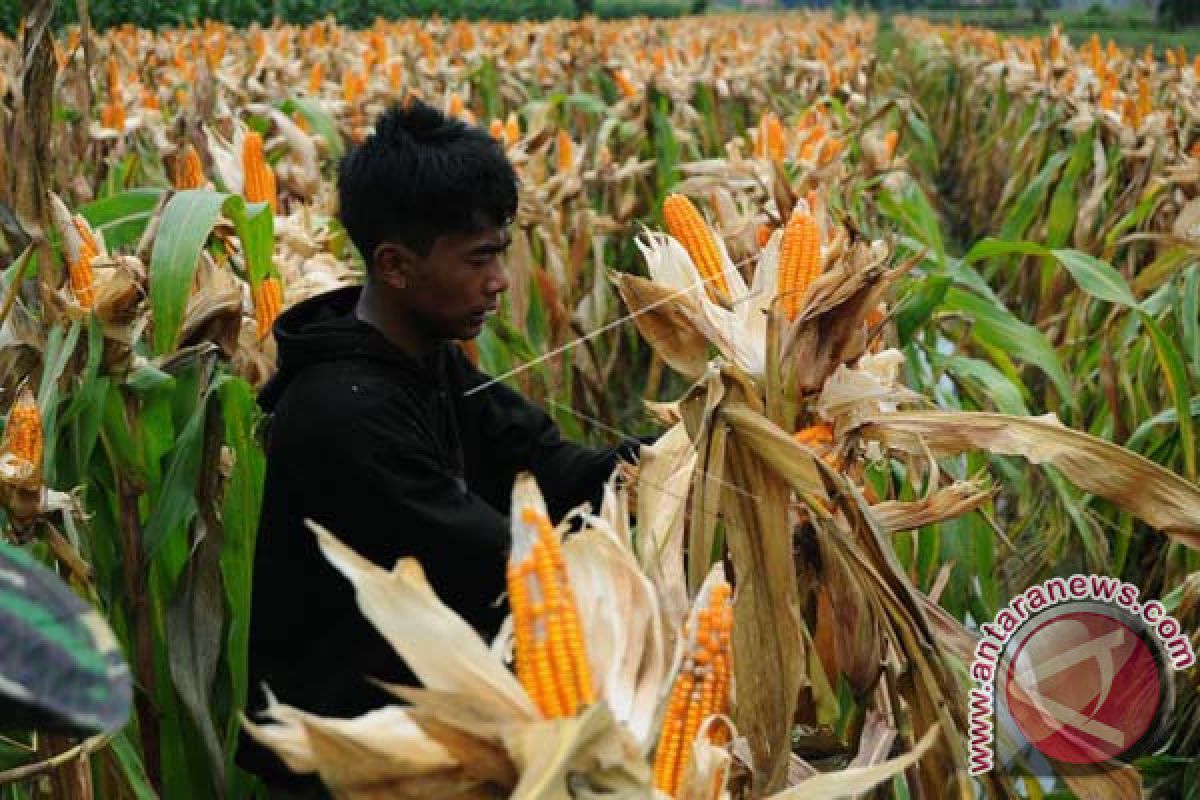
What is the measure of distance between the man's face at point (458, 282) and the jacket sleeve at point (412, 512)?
0.18m

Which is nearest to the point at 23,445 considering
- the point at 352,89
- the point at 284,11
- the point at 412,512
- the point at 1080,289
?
the point at 412,512

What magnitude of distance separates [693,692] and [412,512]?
723 millimetres

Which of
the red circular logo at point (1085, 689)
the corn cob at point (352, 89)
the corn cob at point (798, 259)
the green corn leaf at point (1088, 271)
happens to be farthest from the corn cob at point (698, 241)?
the corn cob at point (352, 89)

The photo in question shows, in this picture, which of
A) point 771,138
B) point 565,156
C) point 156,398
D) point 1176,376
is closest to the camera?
point 156,398

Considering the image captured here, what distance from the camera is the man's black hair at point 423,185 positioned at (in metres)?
1.91

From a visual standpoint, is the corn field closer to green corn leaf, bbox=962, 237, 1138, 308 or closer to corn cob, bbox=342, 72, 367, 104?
green corn leaf, bbox=962, 237, 1138, 308

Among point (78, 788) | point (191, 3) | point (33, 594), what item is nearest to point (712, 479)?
point (78, 788)

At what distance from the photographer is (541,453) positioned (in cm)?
217

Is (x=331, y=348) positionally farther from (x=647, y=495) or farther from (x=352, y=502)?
(x=647, y=495)

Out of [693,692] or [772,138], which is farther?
[772,138]

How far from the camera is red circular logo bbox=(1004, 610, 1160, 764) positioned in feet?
5.02

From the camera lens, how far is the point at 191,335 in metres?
2.23

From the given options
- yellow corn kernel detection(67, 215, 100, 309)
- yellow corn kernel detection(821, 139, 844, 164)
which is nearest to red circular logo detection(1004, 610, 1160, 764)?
yellow corn kernel detection(67, 215, 100, 309)

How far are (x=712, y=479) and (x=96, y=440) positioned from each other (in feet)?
3.50
